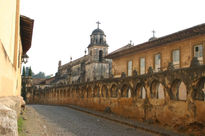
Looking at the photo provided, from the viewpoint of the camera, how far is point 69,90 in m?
34.5

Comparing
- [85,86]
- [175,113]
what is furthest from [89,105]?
[175,113]

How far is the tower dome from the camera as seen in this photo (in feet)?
182

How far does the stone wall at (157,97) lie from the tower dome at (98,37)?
2999cm

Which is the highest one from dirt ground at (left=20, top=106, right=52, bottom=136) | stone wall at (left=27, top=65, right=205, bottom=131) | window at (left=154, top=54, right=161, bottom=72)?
window at (left=154, top=54, right=161, bottom=72)

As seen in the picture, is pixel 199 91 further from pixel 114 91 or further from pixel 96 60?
pixel 96 60

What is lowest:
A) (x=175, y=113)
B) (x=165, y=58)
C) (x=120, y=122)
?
(x=120, y=122)

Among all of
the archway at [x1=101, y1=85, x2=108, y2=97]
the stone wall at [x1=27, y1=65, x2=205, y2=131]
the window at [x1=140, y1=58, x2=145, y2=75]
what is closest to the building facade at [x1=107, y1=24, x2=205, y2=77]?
the window at [x1=140, y1=58, x2=145, y2=75]

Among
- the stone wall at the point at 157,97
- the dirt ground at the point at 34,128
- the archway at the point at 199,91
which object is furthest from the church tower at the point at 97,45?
the archway at the point at 199,91

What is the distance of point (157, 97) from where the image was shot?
50.3 feet

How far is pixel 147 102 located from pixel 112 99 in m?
5.74

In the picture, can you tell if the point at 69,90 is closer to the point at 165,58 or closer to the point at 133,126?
the point at 165,58

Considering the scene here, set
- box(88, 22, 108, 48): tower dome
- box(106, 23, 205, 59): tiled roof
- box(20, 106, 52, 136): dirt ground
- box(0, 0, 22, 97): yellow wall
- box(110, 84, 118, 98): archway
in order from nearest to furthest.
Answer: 1. box(0, 0, 22, 97): yellow wall
2. box(20, 106, 52, 136): dirt ground
3. box(106, 23, 205, 59): tiled roof
4. box(110, 84, 118, 98): archway
5. box(88, 22, 108, 48): tower dome

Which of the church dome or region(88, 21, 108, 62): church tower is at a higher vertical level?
the church dome

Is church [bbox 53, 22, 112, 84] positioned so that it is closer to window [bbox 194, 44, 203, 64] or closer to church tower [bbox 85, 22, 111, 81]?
church tower [bbox 85, 22, 111, 81]
